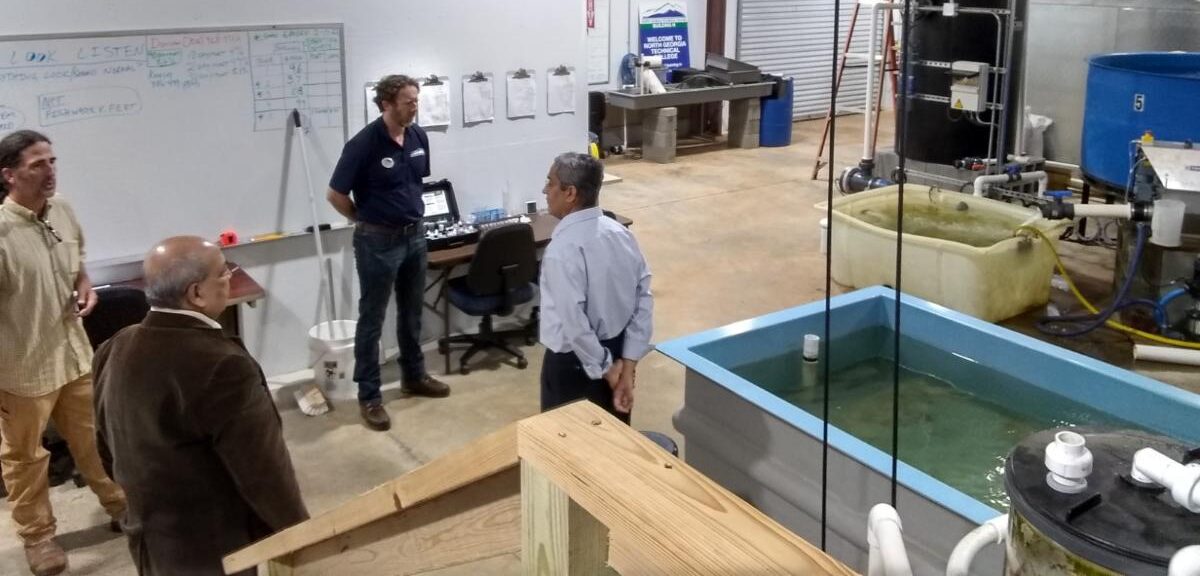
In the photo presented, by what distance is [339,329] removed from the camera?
563 cm

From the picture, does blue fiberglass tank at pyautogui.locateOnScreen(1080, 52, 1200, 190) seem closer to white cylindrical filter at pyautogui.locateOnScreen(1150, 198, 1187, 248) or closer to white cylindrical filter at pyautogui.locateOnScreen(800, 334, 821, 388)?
white cylindrical filter at pyautogui.locateOnScreen(1150, 198, 1187, 248)

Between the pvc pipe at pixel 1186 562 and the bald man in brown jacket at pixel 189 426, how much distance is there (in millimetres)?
2168

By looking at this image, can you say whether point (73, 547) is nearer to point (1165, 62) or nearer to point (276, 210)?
point (276, 210)

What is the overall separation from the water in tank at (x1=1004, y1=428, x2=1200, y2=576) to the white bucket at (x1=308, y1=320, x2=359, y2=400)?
4.58m

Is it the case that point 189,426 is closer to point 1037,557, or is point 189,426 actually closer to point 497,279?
point 1037,557

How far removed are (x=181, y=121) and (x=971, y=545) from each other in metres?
4.62

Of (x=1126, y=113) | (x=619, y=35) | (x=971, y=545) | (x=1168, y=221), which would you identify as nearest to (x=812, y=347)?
(x=1168, y=221)

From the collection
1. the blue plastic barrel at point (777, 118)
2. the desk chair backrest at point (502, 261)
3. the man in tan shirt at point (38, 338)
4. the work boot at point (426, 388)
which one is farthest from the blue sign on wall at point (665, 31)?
the man in tan shirt at point (38, 338)

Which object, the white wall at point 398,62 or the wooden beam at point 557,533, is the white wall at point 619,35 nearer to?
the white wall at point 398,62

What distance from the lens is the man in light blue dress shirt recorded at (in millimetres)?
3609

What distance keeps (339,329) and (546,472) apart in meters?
4.72

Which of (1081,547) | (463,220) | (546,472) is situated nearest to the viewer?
(1081,547)

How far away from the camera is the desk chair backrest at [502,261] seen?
5.50m

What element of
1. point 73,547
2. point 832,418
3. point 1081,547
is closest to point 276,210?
point 73,547
